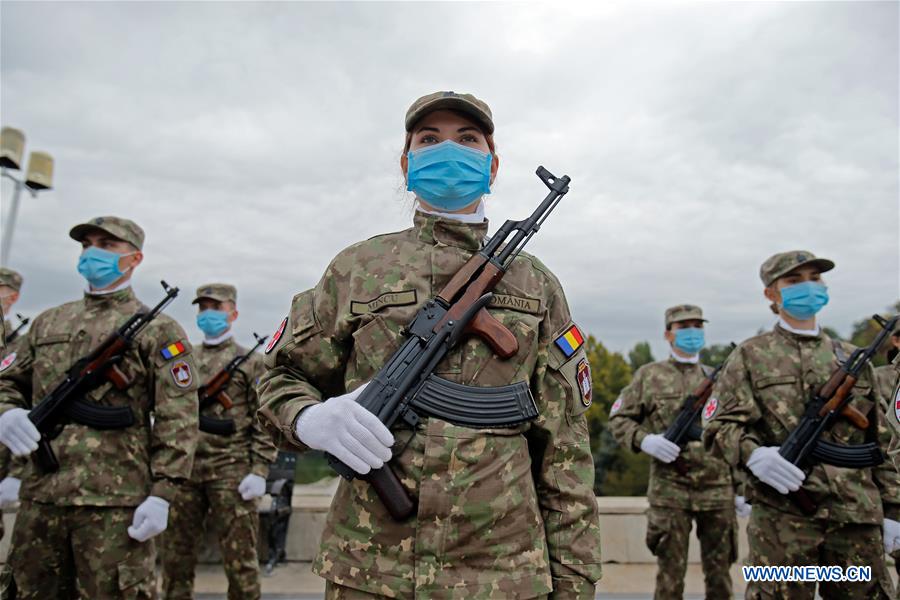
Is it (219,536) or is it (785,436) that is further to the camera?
(219,536)

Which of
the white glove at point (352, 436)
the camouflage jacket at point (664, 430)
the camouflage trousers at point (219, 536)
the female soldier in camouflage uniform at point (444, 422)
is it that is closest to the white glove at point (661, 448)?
the camouflage jacket at point (664, 430)

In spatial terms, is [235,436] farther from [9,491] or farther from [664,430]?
[664,430]

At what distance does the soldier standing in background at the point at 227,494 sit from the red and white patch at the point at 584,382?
373 cm

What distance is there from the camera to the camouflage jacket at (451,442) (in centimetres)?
183

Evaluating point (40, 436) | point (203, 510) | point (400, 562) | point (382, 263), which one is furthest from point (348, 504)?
point (203, 510)

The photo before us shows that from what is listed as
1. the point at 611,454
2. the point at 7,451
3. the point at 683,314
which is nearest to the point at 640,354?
the point at 611,454

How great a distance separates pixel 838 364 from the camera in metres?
4.00

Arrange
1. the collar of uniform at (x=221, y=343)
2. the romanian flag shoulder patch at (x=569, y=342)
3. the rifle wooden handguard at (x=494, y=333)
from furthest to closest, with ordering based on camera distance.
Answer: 1. the collar of uniform at (x=221, y=343)
2. the romanian flag shoulder patch at (x=569, y=342)
3. the rifle wooden handguard at (x=494, y=333)

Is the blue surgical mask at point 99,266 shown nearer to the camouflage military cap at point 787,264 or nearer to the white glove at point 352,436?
the white glove at point 352,436

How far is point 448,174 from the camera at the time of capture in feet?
7.56

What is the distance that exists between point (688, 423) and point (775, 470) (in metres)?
2.34

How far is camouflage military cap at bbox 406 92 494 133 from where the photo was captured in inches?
90.0

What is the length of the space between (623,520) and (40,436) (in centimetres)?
647

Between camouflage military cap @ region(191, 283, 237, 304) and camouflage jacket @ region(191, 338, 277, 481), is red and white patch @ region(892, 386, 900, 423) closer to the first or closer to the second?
camouflage jacket @ region(191, 338, 277, 481)
